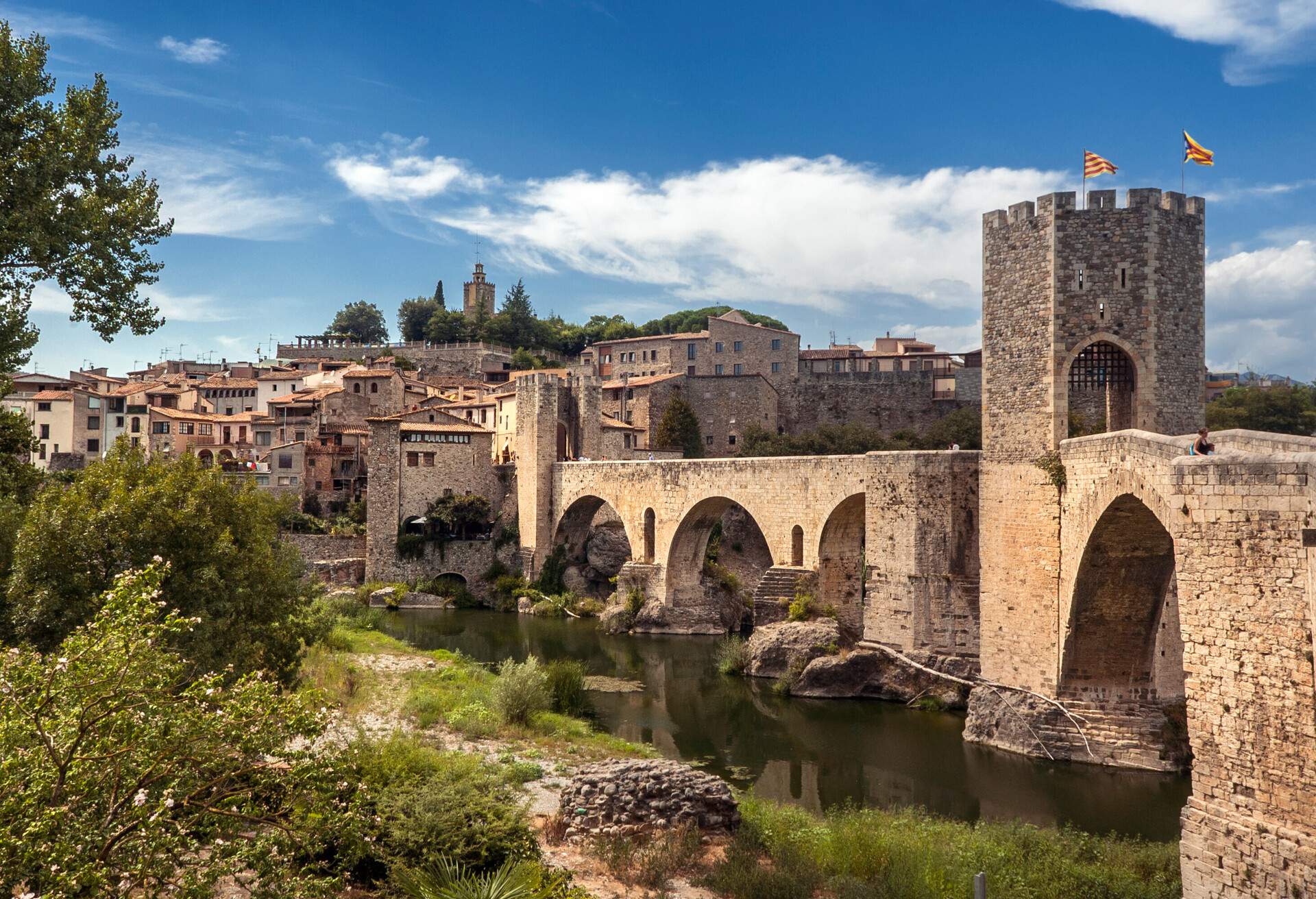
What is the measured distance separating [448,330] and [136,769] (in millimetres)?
72651

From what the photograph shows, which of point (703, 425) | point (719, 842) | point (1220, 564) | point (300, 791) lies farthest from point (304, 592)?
point (703, 425)

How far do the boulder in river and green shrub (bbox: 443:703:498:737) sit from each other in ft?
26.0

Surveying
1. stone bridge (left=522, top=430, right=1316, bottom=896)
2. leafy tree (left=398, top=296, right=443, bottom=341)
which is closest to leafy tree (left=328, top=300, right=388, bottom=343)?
leafy tree (left=398, top=296, right=443, bottom=341)

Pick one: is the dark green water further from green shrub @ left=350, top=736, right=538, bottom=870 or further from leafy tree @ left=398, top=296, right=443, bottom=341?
leafy tree @ left=398, top=296, right=443, bottom=341

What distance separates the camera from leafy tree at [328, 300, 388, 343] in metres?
91.4

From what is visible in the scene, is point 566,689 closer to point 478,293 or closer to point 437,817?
point 437,817

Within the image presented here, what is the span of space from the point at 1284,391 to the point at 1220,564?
3401 cm

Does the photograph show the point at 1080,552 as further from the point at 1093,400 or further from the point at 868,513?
the point at 1093,400

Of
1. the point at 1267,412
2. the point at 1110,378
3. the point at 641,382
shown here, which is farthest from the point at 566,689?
the point at 641,382

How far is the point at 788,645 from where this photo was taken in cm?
2355

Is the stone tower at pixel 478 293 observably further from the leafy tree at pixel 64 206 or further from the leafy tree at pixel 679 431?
the leafy tree at pixel 64 206

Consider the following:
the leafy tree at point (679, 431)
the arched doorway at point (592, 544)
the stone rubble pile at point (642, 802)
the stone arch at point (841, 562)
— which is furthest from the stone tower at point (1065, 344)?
the leafy tree at point (679, 431)

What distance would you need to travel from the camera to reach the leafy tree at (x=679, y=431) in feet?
169

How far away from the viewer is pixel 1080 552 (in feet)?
51.4
